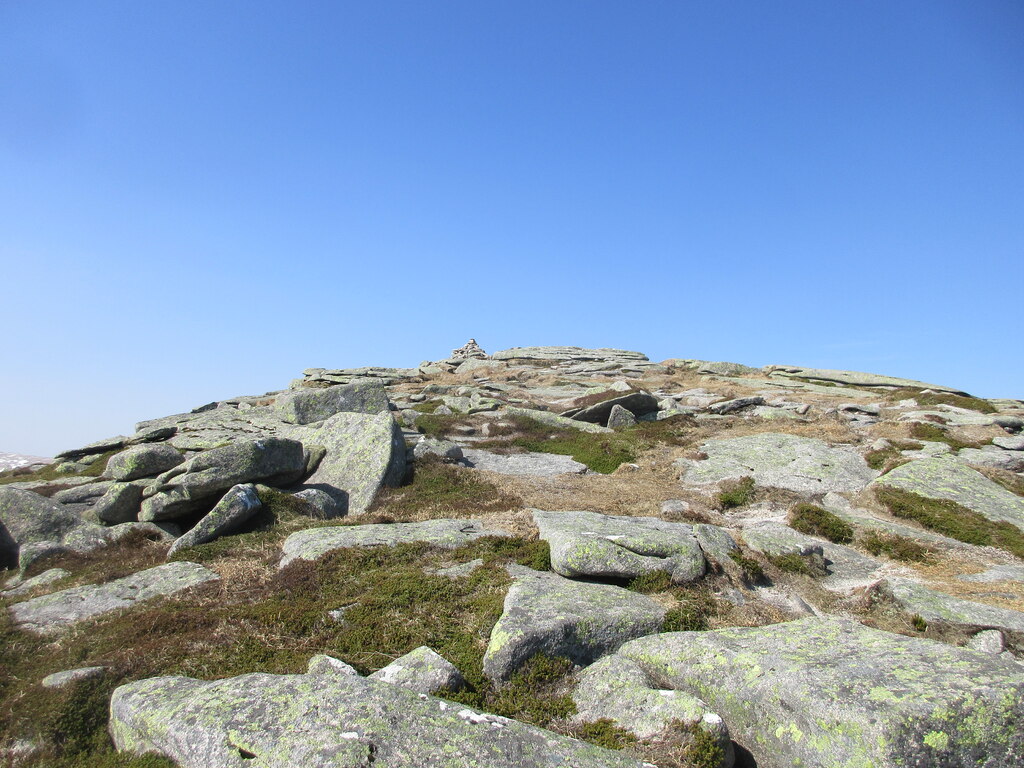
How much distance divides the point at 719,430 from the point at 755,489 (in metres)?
10.2

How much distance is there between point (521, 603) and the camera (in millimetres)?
10000

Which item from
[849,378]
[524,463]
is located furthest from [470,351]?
[524,463]

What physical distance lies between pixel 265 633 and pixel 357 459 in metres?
11.4

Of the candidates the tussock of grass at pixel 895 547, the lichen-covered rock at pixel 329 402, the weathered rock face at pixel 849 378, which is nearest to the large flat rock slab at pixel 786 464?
the tussock of grass at pixel 895 547

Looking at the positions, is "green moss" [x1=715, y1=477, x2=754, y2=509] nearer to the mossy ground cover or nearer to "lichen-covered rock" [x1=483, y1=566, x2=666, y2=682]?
the mossy ground cover

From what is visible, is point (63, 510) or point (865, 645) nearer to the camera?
point (865, 645)

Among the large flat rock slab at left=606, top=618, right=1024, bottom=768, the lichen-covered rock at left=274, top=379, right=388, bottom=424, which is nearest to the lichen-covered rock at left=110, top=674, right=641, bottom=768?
the large flat rock slab at left=606, top=618, right=1024, bottom=768

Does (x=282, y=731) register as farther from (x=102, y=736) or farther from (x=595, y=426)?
(x=595, y=426)

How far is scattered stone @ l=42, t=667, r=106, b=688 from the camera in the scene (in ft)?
28.8

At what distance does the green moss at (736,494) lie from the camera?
1927 centimetres

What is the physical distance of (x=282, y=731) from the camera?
634 centimetres

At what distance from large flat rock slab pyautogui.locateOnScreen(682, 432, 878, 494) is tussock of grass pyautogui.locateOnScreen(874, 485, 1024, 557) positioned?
2.33 m

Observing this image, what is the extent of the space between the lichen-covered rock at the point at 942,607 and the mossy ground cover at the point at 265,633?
22.7 ft

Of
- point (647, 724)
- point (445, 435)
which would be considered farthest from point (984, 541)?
point (445, 435)
